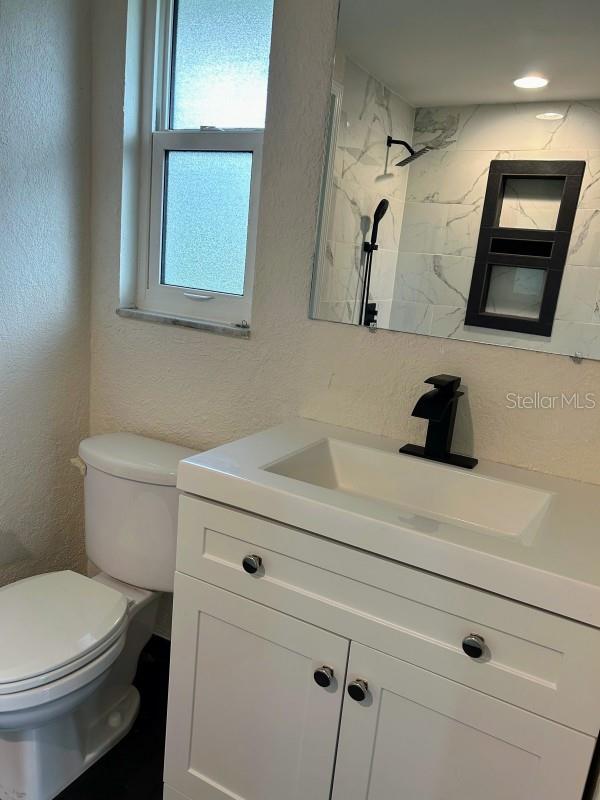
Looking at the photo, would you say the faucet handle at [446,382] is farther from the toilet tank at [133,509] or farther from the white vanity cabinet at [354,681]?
the toilet tank at [133,509]

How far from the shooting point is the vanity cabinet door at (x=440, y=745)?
90 centimetres

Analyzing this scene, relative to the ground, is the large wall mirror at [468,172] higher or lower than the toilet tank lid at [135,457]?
higher

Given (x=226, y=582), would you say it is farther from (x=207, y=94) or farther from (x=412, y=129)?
(x=207, y=94)

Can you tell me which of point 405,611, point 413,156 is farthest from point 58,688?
point 413,156

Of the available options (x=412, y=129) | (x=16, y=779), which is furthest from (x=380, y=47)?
(x=16, y=779)

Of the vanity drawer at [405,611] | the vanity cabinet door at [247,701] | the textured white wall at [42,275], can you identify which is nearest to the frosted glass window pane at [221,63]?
the textured white wall at [42,275]

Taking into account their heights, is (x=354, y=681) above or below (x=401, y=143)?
below

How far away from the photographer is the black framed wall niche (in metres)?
1.18

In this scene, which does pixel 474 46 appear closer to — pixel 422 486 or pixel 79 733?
pixel 422 486

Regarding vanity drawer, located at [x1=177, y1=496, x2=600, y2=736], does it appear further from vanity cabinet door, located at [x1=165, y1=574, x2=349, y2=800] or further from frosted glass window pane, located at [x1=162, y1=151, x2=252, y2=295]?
frosted glass window pane, located at [x1=162, y1=151, x2=252, y2=295]

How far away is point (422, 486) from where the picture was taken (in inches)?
50.4

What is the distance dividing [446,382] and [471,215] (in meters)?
0.35

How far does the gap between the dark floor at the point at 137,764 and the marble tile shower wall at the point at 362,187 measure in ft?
4.00

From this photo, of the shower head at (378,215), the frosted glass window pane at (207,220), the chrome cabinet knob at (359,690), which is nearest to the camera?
the chrome cabinet knob at (359,690)
